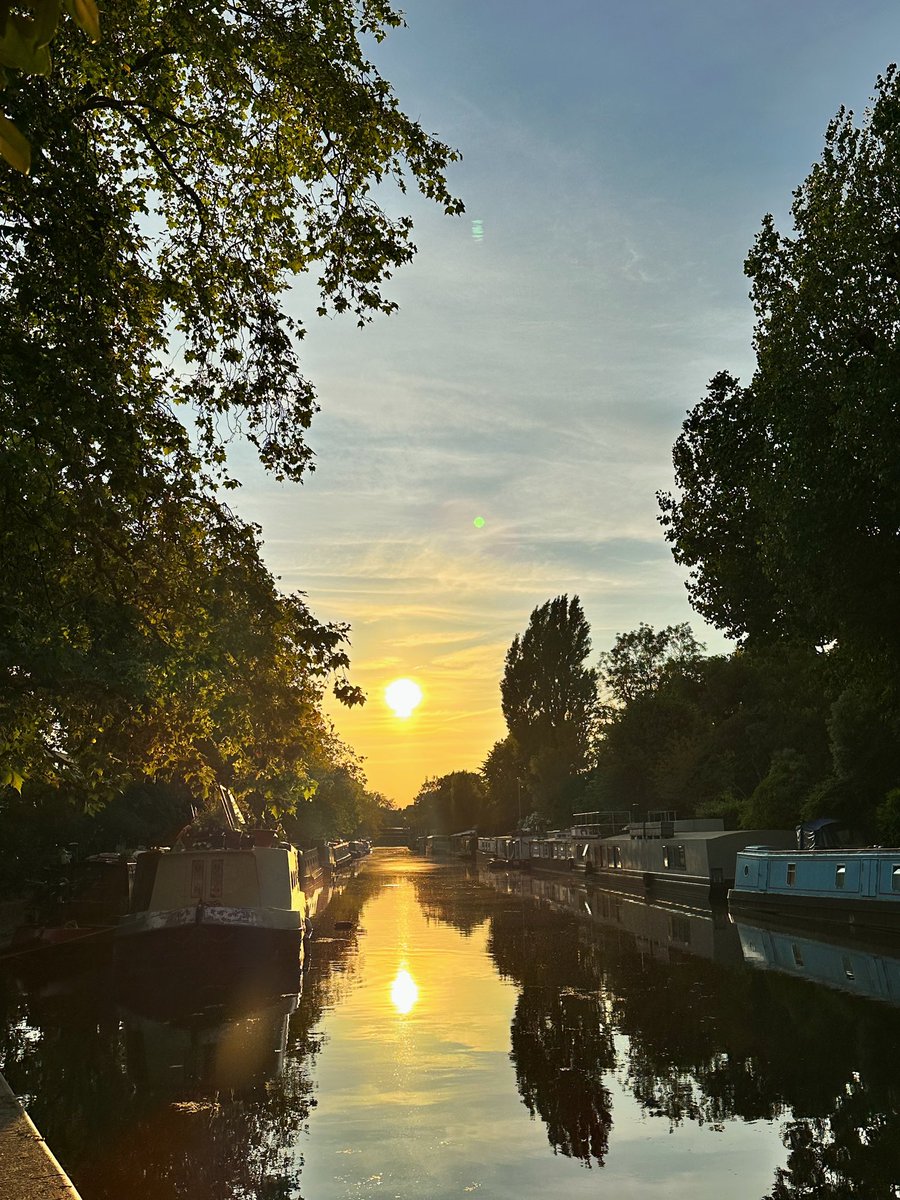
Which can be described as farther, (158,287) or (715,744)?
(715,744)

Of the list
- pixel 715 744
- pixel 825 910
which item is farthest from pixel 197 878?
pixel 715 744

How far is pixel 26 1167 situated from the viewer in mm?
9125

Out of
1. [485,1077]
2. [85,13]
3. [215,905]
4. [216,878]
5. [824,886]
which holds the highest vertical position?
[85,13]

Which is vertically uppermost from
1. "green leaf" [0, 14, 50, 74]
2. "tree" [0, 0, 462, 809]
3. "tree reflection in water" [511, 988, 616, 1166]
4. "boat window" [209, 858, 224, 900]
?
"tree" [0, 0, 462, 809]

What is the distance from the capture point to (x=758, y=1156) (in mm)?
11711

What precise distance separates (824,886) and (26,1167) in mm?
29874

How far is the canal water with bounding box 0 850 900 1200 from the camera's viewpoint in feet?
37.3

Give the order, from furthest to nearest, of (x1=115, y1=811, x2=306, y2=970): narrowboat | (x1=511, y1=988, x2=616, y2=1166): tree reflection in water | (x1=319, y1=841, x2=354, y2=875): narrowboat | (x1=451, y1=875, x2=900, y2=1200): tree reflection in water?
(x1=319, y1=841, x2=354, y2=875): narrowboat → (x1=115, y1=811, x2=306, y2=970): narrowboat → (x1=511, y1=988, x2=616, y2=1166): tree reflection in water → (x1=451, y1=875, x2=900, y2=1200): tree reflection in water

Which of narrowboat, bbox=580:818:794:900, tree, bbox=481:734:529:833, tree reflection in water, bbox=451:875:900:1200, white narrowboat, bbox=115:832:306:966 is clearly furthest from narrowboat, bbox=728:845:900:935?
tree, bbox=481:734:529:833

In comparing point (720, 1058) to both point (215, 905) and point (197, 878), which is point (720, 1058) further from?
point (197, 878)

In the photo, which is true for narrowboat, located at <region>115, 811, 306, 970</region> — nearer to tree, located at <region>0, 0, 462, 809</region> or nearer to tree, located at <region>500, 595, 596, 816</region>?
tree, located at <region>0, 0, 462, 809</region>

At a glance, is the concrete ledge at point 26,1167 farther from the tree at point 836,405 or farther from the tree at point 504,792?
the tree at point 504,792

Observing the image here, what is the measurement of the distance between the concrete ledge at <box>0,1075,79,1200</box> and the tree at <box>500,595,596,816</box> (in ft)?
314

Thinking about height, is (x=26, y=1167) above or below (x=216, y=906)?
below
